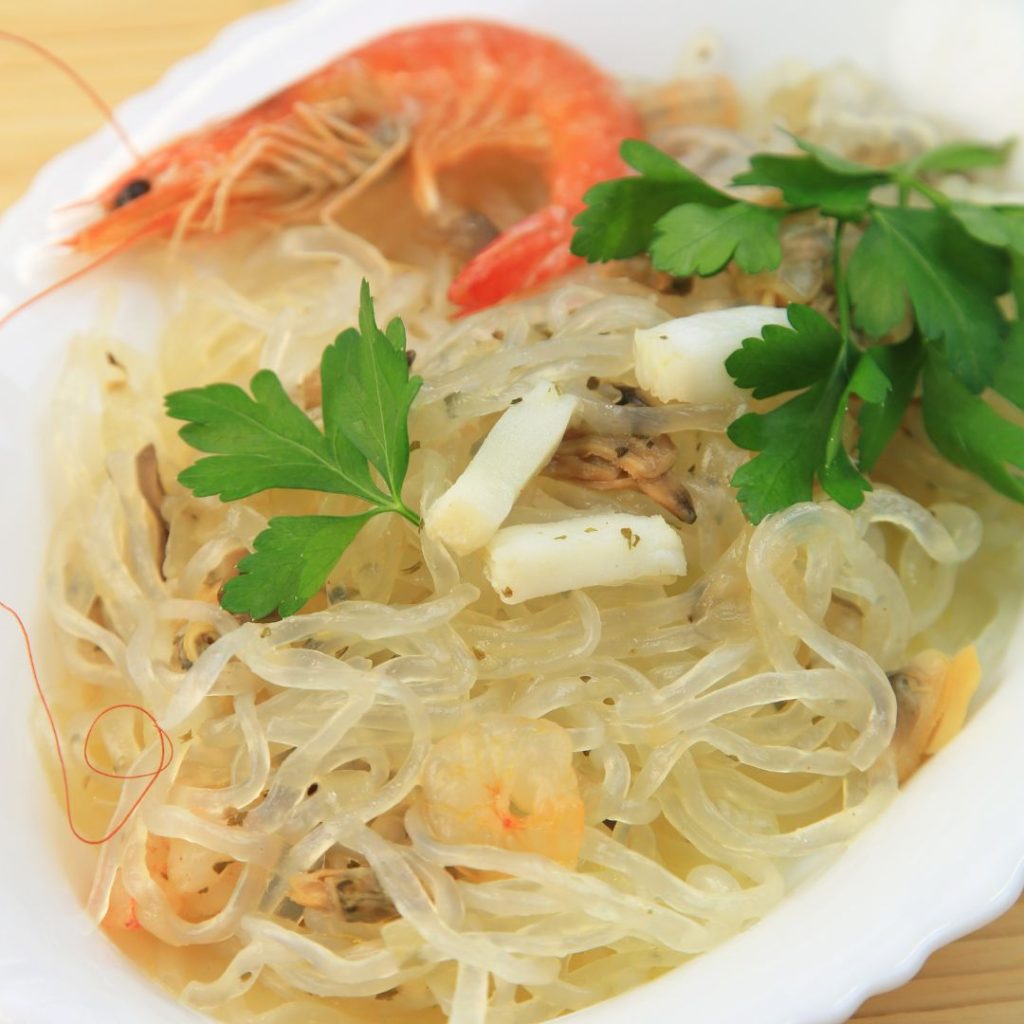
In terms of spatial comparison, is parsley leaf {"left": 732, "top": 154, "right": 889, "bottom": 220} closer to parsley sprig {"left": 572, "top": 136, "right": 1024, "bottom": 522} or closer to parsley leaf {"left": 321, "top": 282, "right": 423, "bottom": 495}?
parsley sprig {"left": 572, "top": 136, "right": 1024, "bottom": 522}

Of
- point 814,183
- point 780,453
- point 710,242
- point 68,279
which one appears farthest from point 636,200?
point 68,279

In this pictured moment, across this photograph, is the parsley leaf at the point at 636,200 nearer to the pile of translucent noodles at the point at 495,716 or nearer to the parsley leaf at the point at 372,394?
the pile of translucent noodles at the point at 495,716

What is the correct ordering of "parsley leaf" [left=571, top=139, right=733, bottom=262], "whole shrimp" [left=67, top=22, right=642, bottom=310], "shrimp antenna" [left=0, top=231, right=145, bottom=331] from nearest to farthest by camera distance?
"parsley leaf" [left=571, top=139, right=733, bottom=262] < "shrimp antenna" [left=0, top=231, right=145, bottom=331] < "whole shrimp" [left=67, top=22, right=642, bottom=310]

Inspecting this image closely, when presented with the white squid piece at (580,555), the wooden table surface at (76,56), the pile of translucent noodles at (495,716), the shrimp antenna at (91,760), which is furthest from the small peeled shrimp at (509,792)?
the wooden table surface at (76,56)

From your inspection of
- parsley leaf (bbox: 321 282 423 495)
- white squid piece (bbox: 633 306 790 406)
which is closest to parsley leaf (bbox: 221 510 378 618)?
parsley leaf (bbox: 321 282 423 495)

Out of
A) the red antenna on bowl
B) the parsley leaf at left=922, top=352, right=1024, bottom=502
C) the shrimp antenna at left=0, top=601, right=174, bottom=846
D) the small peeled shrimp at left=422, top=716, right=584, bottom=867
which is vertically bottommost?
the shrimp antenna at left=0, top=601, right=174, bottom=846

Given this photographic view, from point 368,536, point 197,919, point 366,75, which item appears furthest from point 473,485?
point 366,75
